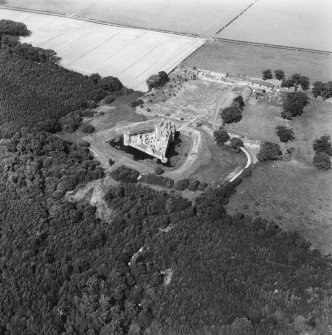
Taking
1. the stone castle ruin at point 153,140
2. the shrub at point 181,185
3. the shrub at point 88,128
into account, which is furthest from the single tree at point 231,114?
the shrub at point 88,128

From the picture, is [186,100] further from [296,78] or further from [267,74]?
[296,78]

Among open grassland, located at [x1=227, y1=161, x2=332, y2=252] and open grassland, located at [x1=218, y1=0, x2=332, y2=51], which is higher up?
open grassland, located at [x1=218, y1=0, x2=332, y2=51]

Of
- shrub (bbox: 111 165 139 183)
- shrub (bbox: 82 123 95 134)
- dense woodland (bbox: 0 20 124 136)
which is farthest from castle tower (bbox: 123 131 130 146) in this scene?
dense woodland (bbox: 0 20 124 136)

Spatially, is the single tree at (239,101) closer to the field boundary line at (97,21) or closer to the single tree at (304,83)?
→ the single tree at (304,83)

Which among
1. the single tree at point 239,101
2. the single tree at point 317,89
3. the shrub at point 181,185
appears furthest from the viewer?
the single tree at point 317,89

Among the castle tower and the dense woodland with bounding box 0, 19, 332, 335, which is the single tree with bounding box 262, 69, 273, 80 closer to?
the castle tower

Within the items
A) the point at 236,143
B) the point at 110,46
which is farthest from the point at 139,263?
the point at 110,46

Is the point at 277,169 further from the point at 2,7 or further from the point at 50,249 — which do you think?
the point at 2,7
